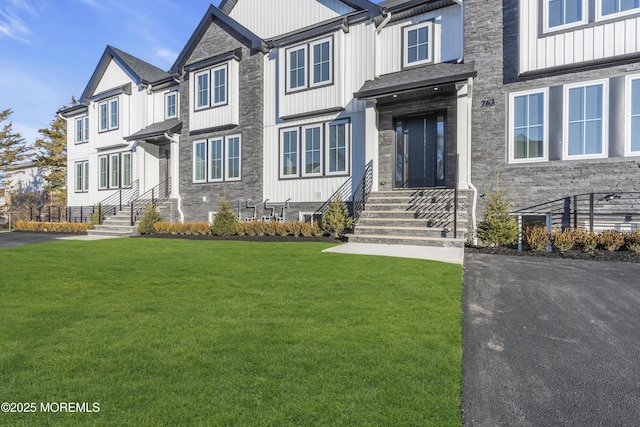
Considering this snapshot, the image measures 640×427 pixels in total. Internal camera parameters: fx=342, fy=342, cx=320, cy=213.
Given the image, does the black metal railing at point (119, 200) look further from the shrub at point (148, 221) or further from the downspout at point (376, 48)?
the downspout at point (376, 48)

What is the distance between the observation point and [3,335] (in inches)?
129

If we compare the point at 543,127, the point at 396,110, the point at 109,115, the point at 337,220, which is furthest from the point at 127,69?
the point at 543,127

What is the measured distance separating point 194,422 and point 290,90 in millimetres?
12376

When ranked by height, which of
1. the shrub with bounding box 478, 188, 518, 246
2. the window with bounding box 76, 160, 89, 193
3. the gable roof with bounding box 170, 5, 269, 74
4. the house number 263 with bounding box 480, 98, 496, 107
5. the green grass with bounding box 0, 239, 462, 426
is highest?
the gable roof with bounding box 170, 5, 269, 74

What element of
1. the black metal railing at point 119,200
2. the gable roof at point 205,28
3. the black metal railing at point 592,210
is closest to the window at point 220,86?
the gable roof at point 205,28

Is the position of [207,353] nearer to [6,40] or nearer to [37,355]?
[37,355]

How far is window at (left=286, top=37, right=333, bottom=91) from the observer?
1205 cm

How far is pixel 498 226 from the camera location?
27.2 feet

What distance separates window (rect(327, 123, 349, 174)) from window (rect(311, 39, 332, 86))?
5.67ft

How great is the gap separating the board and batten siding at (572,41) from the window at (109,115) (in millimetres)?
18902

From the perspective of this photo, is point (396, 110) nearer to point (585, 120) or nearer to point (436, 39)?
point (436, 39)

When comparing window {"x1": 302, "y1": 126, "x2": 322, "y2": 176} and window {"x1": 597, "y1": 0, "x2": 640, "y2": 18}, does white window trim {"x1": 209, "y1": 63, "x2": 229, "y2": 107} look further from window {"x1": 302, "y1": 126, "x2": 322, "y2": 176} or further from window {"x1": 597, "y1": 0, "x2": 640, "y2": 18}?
window {"x1": 597, "y1": 0, "x2": 640, "y2": 18}

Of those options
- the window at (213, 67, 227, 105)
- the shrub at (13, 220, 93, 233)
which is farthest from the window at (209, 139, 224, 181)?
the shrub at (13, 220, 93, 233)

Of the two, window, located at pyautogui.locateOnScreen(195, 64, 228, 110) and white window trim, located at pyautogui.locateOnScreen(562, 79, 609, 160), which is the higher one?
window, located at pyautogui.locateOnScreen(195, 64, 228, 110)
